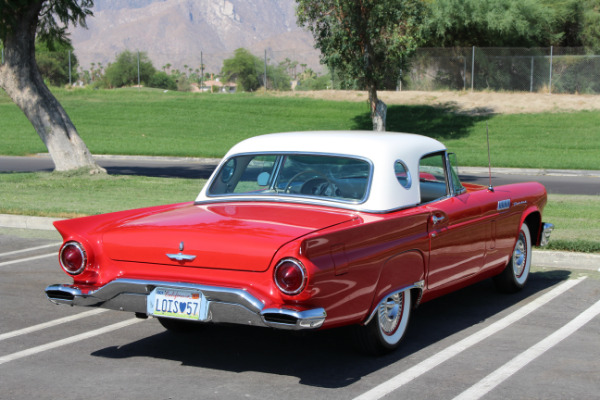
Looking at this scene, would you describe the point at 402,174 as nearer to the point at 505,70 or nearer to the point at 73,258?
the point at 73,258

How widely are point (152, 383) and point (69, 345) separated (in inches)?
46.2

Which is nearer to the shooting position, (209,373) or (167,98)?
(209,373)

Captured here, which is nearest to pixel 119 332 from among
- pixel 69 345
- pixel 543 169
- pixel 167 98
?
pixel 69 345

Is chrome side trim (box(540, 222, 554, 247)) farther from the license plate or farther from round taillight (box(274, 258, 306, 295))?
the license plate

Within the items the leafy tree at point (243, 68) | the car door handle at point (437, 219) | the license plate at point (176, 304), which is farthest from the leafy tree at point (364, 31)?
the leafy tree at point (243, 68)

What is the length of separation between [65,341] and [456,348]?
117 inches

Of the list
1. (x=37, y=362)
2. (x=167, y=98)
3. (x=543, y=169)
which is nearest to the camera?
(x=37, y=362)

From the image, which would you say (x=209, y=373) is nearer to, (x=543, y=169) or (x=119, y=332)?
(x=119, y=332)

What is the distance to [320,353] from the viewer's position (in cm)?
586

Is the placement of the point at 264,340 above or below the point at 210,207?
below

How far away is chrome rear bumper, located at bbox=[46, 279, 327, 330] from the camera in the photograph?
15.7 ft

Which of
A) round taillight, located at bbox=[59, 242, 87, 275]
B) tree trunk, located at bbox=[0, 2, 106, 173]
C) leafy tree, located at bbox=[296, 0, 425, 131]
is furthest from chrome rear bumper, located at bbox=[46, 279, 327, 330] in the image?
leafy tree, located at bbox=[296, 0, 425, 131]

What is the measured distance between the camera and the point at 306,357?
5766mm

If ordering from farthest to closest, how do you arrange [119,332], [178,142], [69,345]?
[178,142], [119,332], [69,345]
